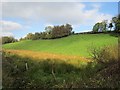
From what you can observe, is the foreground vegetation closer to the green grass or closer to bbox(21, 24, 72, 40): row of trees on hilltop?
the green grass

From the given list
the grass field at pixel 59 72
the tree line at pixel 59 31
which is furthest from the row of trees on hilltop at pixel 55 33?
the grass field at pixel 59 72

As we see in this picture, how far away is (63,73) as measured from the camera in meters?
20.1

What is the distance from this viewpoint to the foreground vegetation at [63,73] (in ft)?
51.1

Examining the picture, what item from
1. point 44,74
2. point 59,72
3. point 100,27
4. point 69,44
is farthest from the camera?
point 100,27

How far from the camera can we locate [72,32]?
179 ft

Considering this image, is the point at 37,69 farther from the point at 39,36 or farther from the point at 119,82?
the point at 39,36

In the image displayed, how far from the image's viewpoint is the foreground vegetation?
1557 cm

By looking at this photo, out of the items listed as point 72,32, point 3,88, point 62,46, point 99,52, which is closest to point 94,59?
point 99,52

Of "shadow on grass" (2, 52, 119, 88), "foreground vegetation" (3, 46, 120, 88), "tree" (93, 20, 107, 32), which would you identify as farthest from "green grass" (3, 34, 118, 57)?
"shadow on grass" (2, 52, 119, 88)

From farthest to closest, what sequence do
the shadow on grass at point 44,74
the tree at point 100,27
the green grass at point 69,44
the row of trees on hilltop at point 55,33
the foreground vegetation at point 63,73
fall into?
the row of trees on hilltop at point 55,33, the tree at point 100,27, the green grass at point 69,44, the shadow on grass at point 44,74, the foreground vegetation at point 63,73

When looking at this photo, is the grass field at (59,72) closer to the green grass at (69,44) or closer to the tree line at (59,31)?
the green grass at (69,44)

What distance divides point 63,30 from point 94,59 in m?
34.4

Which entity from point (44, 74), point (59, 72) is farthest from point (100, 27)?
point (44, 74)

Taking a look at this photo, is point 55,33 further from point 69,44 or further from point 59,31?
point 69,44
